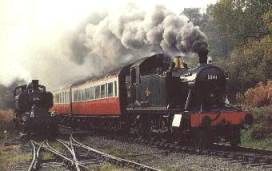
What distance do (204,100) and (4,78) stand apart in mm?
28658

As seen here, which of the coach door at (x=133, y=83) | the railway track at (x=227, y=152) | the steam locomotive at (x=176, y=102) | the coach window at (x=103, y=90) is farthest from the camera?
the coach window at (x=103, y=90)

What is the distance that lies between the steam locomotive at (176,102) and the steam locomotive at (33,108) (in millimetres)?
4395

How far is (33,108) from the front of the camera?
24891mm

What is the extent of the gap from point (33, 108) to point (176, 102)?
35.1 feet

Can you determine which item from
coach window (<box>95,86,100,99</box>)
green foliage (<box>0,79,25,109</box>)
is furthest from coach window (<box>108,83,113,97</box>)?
green foliage (<box>0,79,25,109</box>)

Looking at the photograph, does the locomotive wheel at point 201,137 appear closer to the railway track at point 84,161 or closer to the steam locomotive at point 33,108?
the railway track at point 84,161

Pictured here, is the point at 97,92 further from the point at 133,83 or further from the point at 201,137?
the point at 201,137

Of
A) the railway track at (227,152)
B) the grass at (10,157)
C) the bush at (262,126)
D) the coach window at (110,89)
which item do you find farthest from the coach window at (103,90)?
the bush at (262,126)

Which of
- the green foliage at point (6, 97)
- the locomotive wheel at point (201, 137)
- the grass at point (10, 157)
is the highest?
the green foliage at point (6, 97)

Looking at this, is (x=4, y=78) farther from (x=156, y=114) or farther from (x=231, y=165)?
(x=231, y=165)

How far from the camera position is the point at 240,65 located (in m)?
36.7

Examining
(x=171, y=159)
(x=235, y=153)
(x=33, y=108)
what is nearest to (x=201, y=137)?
(x=235, y=153)

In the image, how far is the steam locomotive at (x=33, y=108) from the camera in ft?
79.6

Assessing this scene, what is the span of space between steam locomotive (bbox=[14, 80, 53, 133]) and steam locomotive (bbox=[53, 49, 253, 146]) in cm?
440
